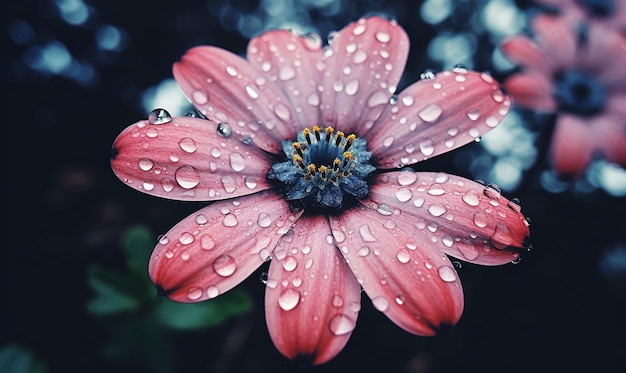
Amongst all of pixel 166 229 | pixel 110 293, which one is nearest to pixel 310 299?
pixel 110 293

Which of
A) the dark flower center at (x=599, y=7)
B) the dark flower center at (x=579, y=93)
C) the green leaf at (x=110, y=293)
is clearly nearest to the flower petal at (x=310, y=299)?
the green leaf at (x=110, y=293)

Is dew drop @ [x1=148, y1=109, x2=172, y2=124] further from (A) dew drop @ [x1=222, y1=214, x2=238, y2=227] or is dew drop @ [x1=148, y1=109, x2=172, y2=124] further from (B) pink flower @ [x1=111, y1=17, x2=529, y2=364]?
(A) dew drop @ [x1=222, y1=214, x2=238, y2=227]

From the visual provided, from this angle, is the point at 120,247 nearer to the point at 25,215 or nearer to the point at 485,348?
the point at 25,215

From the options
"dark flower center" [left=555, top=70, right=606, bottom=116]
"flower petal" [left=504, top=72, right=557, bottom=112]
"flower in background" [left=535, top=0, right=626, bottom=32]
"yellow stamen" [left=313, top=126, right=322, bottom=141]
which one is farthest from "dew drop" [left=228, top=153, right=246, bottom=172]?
"flower in background" [left=535, top=0, right=626, bottom=32]

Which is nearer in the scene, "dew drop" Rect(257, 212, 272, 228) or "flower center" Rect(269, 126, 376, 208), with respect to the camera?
"dew drop" Rect(257, 212, 272, 228)

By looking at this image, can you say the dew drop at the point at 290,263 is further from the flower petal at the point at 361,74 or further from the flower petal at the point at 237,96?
the flower petal at the point at 361,74

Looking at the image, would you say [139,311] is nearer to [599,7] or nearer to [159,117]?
[159,117]

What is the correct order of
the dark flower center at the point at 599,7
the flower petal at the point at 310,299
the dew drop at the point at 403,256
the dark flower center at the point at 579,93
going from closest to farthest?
the flower petal at the point at 310,299 → the dew drop at the point at 403,256 → the dark flower center at the point at 579,93 → the dark flower center at the point at 599,7
